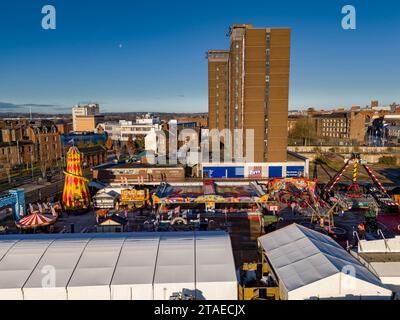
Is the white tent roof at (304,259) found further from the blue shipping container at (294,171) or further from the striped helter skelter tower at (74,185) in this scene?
the blue shipping container at (294,171)

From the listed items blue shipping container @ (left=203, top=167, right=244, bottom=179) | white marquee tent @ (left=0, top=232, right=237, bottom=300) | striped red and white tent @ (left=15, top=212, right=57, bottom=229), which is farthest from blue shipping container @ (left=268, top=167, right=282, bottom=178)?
striped red and white tent @ (left=15, top=212, right=57, bottom=229)

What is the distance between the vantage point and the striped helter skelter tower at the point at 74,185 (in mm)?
31578

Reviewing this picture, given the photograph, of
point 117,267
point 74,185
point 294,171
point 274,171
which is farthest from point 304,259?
point 294,171

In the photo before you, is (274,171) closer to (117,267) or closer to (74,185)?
(74,185)

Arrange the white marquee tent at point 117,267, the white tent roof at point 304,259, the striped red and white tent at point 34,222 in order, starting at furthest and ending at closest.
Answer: the striped red and white tent at point 34,222
the white tent roof at point 304,259
the white marquee tent at point 117,267

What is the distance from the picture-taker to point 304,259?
49.5ft

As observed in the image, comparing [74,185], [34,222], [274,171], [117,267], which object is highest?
[274,171]

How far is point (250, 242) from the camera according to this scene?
23.9 m

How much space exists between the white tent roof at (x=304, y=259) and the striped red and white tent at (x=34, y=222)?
17839 millimetres

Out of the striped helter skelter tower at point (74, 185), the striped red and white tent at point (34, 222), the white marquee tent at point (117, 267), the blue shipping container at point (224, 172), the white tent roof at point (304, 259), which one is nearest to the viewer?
the white marquee tent at point (117, 267)

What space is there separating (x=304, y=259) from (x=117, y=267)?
28.6 feet

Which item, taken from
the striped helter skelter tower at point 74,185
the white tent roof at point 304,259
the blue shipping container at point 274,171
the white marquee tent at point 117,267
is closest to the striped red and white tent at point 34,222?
the striped helter skelter tower at point 74,185

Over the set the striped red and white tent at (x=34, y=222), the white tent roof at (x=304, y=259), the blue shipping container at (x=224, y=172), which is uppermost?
the blue shipping container at (x=224, y=172)

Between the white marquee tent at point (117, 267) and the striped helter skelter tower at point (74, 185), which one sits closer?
the white marquee tent at point (117, 267)
